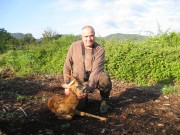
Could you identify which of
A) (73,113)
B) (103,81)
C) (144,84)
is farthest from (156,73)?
(73,113)

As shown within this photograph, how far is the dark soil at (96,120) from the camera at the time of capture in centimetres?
539

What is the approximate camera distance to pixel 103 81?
21.7 ft

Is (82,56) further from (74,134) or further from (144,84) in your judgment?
(144,84)

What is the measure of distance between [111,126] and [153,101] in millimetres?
2340

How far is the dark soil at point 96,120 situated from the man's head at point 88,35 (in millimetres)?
1307

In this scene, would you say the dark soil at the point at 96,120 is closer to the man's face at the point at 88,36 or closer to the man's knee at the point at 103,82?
the man's knee at the point at 103,82

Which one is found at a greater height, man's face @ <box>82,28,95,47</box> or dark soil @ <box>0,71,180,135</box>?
man's face @ <box>82,28,95,47</box>

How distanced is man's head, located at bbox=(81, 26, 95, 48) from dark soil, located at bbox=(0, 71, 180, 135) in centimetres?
131

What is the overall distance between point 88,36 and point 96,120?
5.13 feet

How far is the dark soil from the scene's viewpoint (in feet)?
17.7

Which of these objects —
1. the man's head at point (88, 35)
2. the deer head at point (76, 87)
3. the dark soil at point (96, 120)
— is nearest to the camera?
the dark soil at point (96, 120)

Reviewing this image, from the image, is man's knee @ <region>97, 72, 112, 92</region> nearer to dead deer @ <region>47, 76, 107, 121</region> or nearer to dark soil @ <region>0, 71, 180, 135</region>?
dark soil @ <region>0, 71, 180, 135</region>

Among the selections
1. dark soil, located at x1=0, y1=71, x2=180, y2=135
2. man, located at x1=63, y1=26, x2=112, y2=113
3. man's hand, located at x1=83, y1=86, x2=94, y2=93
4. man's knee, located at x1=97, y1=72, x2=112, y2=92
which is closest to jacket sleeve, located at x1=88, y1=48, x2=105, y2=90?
man, located at x1=63, y1=26, x2=112, y2=113

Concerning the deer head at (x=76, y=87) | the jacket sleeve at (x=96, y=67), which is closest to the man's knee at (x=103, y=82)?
the jacket sleeve at (x=96, y=67)
